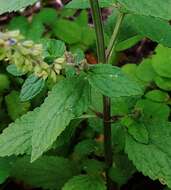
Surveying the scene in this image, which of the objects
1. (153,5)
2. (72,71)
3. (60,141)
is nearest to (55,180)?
(60,141)

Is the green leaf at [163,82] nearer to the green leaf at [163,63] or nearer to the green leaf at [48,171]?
the green leaf at [163,63]

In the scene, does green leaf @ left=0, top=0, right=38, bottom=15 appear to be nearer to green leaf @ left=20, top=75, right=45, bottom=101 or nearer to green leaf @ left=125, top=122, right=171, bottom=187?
green leaf @ left=20, top=75, right=45, bottom=101

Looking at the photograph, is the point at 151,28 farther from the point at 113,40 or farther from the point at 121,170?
the point at 121,170

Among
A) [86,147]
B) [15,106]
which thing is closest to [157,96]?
[86,147]

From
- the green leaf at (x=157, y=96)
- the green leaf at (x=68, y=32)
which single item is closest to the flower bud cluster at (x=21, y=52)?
the green leaf at (x=157, y=96)

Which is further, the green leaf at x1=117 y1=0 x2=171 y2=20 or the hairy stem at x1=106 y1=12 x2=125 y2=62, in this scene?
the hairy stem at x1=106 y1=12 x2=125 y2=62

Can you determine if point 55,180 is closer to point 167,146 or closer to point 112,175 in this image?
point 112,175

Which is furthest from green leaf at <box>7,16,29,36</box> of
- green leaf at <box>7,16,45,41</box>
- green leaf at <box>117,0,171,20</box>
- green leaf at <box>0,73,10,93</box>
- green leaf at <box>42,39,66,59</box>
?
green leaf at <box>117,0,171,20</box>
